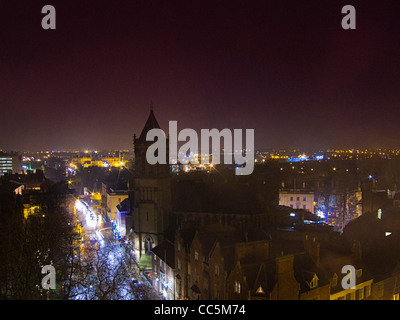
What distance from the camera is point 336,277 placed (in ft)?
83.7

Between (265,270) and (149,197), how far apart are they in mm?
25458

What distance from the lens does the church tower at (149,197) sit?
44.8 meters

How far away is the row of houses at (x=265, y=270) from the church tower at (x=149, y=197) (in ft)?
38.5

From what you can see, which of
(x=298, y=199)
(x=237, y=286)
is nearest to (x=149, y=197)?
(x=237, y=286)

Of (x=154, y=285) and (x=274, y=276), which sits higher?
(x=274, y=276)

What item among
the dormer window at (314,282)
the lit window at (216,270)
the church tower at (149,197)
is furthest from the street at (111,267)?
the dormer window at (314,282)

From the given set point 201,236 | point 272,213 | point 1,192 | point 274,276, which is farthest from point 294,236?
point 1,192

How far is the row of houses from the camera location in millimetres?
22641

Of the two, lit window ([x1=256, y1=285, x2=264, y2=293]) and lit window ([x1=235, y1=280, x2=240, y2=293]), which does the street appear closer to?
lit window ([x1=235, y1=280, x2=240, y2=293])

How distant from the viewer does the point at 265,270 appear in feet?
76.1

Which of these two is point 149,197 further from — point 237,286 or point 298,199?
point 298,199
